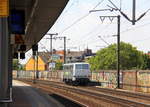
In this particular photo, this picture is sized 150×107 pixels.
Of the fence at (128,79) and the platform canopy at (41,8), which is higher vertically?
the platform canopy at (41,8)

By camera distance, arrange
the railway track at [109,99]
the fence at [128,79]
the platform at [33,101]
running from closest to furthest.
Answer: the platform at [33,101]
the railway track at [109,99]
the fence at [128,79]

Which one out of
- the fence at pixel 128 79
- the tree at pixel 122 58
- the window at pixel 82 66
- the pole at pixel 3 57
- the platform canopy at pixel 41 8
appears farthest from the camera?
the tree at pixel 122 58

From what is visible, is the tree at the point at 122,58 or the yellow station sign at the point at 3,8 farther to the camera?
the tree at the point at 122,58

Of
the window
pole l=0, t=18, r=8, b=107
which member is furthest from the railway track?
pole l=0, t=18, r=8, b=107

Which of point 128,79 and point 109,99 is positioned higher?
point 128,79

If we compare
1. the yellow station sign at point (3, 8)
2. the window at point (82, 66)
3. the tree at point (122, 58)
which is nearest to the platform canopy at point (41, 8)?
the yellow station sign at point (3, 8)

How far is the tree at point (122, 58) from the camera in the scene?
395ft

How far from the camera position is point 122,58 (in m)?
120

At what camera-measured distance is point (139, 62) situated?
124m

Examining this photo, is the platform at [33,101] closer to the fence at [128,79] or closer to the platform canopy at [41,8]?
the platform canopy at [41,8]

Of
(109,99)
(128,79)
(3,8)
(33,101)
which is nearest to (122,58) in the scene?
(128,79)

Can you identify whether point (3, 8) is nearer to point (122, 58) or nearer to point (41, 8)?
point (41, 8)

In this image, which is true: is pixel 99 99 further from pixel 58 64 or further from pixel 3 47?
pixel 58 64

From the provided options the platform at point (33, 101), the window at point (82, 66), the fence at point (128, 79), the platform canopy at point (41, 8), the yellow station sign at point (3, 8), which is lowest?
the platform at point (33, 101)
